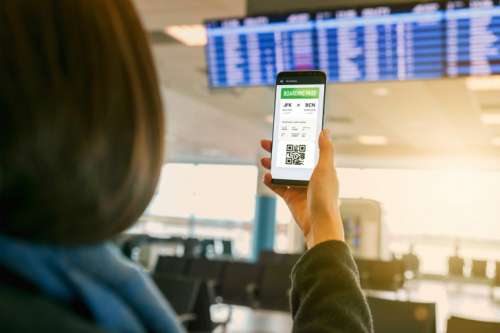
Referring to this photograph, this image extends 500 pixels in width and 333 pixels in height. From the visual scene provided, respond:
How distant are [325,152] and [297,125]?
20cm

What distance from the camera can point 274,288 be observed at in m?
6.33

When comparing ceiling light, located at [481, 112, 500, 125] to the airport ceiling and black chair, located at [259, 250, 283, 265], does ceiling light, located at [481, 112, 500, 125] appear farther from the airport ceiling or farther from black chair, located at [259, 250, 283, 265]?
black chair, located at [259, 250, 283, 265]

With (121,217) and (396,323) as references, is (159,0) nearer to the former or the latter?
(396,323)

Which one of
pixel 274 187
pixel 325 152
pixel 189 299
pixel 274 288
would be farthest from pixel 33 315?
pixel 274 288

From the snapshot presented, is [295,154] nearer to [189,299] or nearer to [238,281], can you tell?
[189,299]

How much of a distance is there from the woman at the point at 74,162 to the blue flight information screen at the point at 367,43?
8.61 feet

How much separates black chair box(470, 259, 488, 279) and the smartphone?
14.1 metres

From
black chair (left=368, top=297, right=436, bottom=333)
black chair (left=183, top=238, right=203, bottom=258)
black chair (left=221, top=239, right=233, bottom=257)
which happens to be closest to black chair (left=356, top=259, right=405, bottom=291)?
black chair (left=183, top=238, right=203, bottom=258)

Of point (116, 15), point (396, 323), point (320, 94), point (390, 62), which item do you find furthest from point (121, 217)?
point (390, 62)

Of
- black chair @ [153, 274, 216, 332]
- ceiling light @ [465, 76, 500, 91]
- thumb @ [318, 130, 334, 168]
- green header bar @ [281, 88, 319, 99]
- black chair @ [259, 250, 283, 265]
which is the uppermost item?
green header bar @ [281, 88, 319, 99]

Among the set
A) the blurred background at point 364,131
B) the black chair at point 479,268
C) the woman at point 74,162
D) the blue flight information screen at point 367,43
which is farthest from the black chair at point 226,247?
the woman at point 74,162

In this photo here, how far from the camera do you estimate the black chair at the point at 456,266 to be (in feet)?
47.3

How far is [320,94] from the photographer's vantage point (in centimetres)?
131

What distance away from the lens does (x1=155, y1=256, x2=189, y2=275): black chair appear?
6.34m
